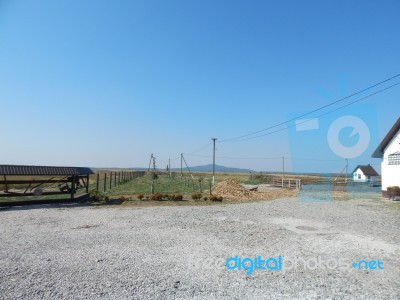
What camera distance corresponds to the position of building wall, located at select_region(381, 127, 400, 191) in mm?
21641

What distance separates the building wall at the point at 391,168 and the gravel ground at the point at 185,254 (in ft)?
33.2

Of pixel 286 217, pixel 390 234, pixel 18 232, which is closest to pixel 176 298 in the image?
pixel 18 232

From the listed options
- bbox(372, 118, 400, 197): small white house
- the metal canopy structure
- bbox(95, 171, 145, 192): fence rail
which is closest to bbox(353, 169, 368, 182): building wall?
bbox(372, 118, 400, 197): small white house

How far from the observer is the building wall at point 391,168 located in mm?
21641

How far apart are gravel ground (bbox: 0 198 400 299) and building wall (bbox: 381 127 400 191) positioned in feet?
33.2

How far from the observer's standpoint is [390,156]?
877 inches

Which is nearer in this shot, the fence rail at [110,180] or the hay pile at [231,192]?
the hay pile at [231,192]

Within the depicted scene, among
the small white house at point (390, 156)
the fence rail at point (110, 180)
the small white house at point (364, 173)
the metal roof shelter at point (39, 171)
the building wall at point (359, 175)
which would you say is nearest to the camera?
the metal roof shelter at point (39, 171)

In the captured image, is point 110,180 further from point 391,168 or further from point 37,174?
point 391,168

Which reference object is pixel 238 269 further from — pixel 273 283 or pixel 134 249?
pixel 134 249

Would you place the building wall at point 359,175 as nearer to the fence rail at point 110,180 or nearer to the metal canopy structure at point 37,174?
the fence rail at point 110,180

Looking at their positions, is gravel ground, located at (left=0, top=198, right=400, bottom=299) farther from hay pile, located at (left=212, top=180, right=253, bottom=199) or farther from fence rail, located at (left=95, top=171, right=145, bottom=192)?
fence rail, located at (left=95, top=171, right=145, bottom=192)

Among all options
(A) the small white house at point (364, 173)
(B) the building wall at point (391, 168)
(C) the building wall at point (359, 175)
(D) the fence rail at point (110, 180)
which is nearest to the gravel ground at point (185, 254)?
(B) the building wall at point (391, 168)

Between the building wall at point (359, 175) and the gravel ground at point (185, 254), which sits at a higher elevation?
the building wall at point (359, 175)
